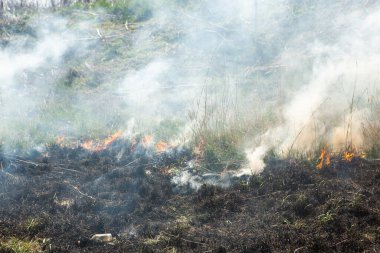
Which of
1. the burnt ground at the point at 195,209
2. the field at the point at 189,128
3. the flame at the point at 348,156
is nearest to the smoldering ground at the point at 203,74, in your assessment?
the field at the point at 189,128

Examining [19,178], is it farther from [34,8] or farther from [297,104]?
[34,8]

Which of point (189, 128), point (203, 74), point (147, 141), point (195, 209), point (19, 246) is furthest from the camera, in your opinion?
point (203, 74)

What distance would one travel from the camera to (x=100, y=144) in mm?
8102

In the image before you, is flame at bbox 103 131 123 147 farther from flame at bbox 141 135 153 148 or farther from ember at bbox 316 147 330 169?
A: ember at bbox 316 147 330 169

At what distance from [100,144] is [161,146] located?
4.94ft

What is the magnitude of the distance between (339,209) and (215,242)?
4.37 ft

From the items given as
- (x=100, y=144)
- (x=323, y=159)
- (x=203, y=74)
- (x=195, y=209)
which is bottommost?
(x=100, y=144)

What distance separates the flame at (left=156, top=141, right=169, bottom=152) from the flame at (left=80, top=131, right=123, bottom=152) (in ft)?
3.35

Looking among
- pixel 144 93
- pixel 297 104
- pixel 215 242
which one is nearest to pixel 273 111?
pixel 297 104

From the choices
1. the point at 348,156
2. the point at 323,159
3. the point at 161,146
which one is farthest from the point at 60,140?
the point at 348,156

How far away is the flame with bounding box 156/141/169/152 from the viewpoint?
7.09m

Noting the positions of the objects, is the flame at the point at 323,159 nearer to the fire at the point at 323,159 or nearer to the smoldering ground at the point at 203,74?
the fire at the point at 323,159

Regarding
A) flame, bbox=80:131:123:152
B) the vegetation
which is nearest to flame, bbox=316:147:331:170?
the vegetation

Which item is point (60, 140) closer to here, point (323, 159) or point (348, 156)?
point (323, 159)
